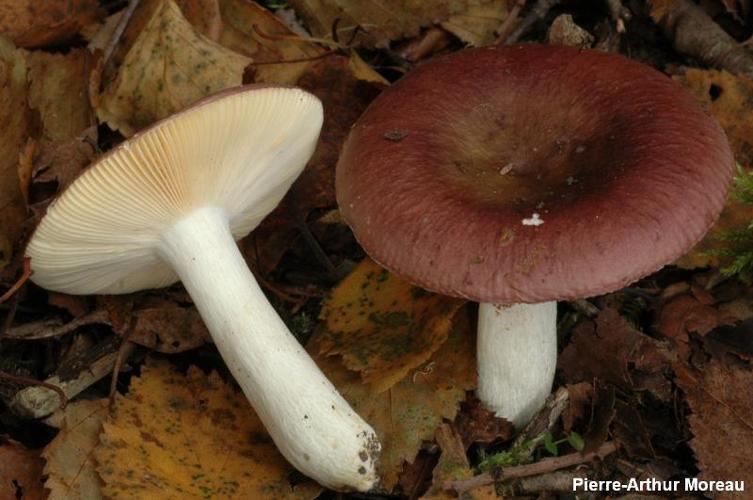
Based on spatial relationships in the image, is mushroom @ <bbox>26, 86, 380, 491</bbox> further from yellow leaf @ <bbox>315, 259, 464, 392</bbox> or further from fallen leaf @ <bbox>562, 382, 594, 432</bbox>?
fallen leaf @ <bbox>562, 382, 594, 432</bbox>

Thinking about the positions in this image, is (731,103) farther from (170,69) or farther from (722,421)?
(170,69)

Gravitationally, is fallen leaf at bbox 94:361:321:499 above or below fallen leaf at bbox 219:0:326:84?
below

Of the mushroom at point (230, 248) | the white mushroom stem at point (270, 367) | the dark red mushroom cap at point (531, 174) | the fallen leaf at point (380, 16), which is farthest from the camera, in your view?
the fallen leaf at point (380, 16)

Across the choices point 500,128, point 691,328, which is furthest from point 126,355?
point 691,328

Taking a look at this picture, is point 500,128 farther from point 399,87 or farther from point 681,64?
point 681,64

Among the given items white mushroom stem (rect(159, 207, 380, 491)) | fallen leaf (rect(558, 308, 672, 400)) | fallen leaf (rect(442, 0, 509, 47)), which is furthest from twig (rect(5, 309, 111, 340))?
fallen leaf (rect(442, 0, 509, 47))

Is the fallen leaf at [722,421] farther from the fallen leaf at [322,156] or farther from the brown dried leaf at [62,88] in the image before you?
the brown dried leaf at [62,88]

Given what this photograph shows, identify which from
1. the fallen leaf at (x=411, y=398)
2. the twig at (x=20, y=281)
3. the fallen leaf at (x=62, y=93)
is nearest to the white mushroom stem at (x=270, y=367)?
the fallen leaf at (x=411, y=398)
